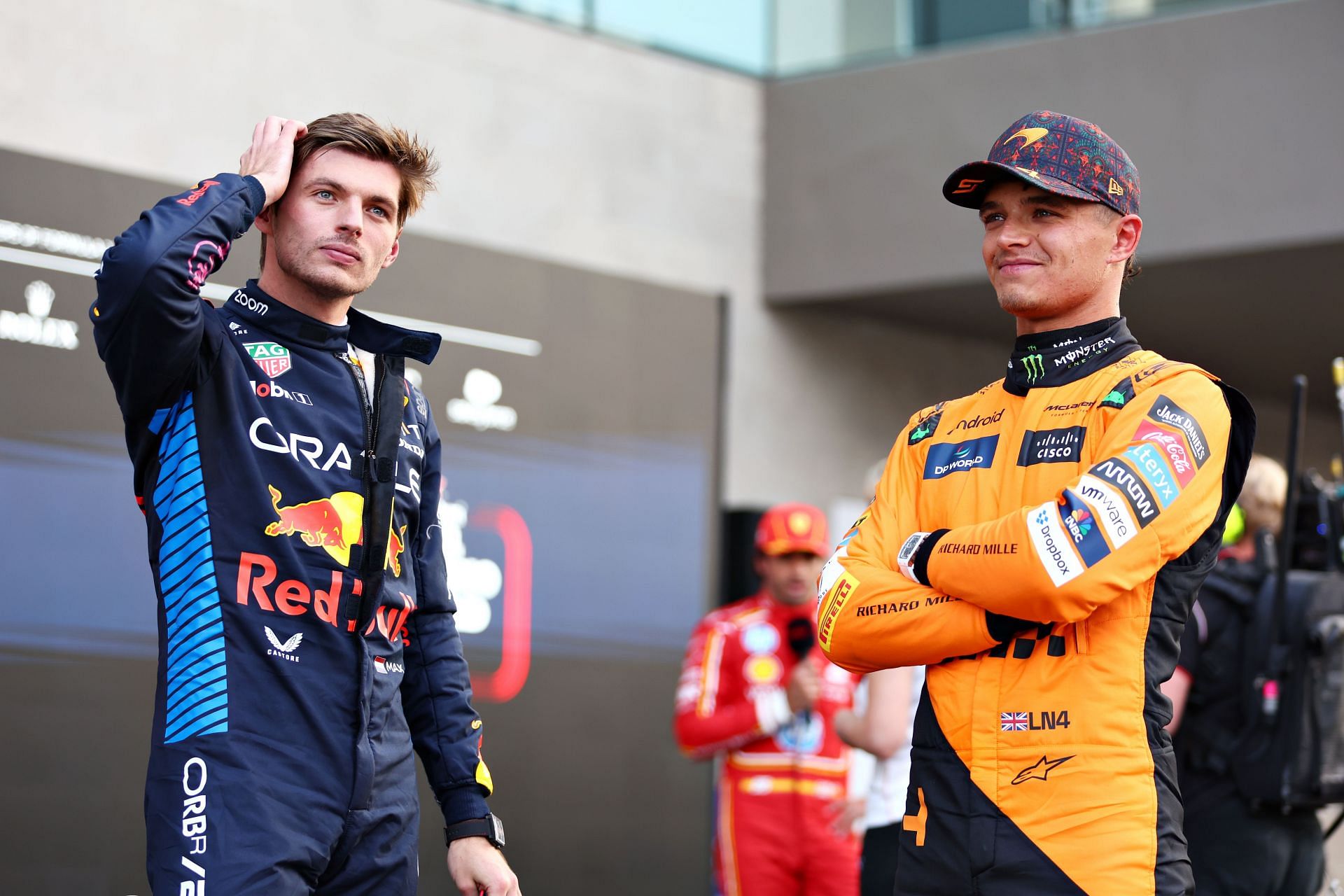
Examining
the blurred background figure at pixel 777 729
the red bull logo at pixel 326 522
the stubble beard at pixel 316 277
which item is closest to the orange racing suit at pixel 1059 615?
the red bull logo at pixel 326 522

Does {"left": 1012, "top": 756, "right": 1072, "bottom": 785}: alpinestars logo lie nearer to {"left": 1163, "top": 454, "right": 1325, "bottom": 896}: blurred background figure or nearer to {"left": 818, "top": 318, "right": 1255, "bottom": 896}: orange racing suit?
{"left": 818, "top": 318, "right": 1255, "bottom": 896}: orange racing suit

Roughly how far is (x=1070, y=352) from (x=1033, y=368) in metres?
0.06

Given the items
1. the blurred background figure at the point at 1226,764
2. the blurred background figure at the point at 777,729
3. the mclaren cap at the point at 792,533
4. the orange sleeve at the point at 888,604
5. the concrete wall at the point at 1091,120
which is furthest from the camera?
the concrete wall at the point at 1091,120

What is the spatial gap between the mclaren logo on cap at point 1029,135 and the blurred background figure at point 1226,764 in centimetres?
175

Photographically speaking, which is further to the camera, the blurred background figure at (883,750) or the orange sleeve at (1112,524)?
the blurred background figure at (883,750)

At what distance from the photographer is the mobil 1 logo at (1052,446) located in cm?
212

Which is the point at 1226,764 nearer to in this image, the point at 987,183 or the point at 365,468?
the point at 987,183

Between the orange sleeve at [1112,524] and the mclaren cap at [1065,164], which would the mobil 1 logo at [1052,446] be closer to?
the orange sleeve at [1112,524]

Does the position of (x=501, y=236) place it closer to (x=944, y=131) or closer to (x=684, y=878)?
(x=944, y=131)

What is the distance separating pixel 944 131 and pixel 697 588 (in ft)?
8.04

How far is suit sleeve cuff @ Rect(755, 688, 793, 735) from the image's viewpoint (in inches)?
177

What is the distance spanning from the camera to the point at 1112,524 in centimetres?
197

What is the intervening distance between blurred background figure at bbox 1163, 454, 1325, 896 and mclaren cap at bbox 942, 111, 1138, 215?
170cm

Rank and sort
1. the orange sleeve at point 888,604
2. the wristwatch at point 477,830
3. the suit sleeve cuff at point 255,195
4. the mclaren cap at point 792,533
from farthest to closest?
the mclaren cap at point 792,533 → the wristwatch at point 477,830 → the suit sleeve cuff at point 255,195 → the orange sleeve at point 888,604
